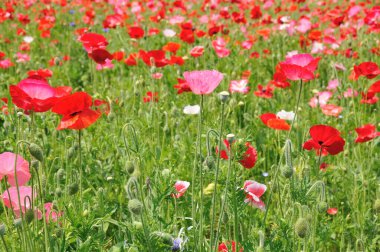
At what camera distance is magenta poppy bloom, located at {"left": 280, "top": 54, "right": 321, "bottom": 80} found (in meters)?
1.87

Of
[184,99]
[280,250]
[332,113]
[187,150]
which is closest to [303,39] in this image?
[184,99]

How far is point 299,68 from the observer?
1.87 metres

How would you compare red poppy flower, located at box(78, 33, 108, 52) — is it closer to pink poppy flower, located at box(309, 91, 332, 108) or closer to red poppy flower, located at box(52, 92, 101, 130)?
red poppy flower, located at box(52, 92, 101, 130)

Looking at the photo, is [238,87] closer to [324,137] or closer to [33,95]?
[324,137]

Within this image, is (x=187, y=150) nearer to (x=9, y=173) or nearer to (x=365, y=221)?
(x=365, y=221)

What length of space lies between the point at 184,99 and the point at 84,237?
7.35 feet

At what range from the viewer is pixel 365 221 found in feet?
7.19

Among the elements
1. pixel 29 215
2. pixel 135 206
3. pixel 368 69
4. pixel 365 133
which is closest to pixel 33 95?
pixel 29 215

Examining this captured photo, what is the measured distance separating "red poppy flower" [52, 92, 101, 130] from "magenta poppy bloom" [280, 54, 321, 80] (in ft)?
2.41

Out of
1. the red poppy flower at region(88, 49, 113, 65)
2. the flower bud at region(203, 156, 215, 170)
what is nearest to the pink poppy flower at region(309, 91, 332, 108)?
the red poppy flower at region(88, 49, 113, 65)

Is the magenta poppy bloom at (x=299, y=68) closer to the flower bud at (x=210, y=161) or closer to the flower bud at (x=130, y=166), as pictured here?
the flower bud at (x=210, y=161)

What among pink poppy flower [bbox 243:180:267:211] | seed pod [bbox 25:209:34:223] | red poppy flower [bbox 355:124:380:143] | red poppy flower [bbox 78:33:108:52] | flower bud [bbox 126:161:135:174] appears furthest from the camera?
red poppy flower [bbox 78:33:108:52]

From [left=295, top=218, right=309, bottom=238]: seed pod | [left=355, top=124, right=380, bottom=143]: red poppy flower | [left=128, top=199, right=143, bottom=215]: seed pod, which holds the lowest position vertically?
[left=355, top=124, right=380, bottom=143]: red poppy flower

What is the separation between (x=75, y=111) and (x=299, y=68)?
0.81m
